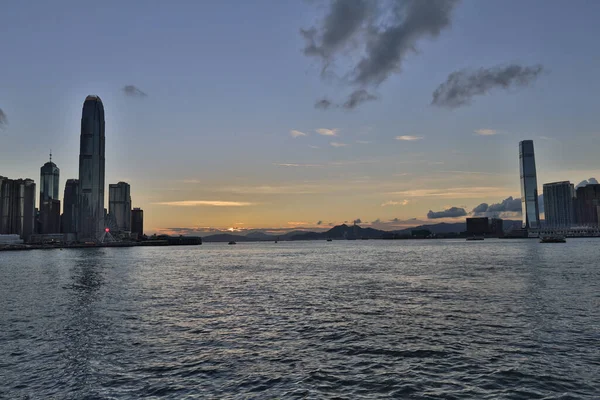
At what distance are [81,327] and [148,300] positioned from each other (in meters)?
18.4

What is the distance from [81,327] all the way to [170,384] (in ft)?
74.7

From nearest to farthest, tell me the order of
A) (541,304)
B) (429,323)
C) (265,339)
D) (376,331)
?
(265,339)
(376,331)
(429,323)
(541,304)

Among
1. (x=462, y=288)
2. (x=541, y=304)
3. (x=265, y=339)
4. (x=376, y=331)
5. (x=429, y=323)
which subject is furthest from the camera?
(x=462, y=288)

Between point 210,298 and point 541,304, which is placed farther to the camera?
point 210,298

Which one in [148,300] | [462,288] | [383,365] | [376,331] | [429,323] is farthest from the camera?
[462,288]

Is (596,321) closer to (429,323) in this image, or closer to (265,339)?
(429,323)

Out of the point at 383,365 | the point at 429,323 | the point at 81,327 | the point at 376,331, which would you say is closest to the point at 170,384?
the point at 383,365

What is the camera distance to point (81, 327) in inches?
1608

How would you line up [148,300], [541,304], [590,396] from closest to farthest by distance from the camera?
1. [590,396]
2. [541,304]
3. [148,300]

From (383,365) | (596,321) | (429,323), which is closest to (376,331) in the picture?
(429,323)

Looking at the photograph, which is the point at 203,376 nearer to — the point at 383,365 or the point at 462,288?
the point at 383,365

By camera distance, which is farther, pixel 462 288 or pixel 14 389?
pixel 462 288

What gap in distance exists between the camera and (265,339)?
34.3 meters

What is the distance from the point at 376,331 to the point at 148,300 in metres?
37.6
